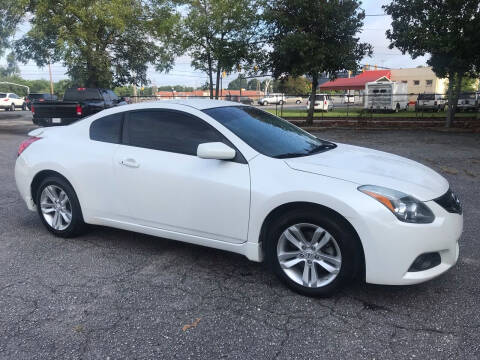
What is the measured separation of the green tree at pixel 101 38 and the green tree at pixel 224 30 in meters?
1.28

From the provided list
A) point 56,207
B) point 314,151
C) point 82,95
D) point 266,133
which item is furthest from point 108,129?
point 82,95

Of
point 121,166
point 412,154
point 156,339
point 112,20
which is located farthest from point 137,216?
point 112,20

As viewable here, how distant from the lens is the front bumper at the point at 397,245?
9.88ft

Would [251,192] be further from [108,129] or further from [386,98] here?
[386,98]

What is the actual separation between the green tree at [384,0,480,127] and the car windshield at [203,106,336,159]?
1392 centimetres

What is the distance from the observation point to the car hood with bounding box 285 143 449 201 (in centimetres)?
322

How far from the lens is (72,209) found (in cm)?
449

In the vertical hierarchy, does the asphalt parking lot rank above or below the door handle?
below

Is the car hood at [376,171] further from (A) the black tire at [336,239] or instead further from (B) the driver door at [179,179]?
(B) the driver door at [179,179]

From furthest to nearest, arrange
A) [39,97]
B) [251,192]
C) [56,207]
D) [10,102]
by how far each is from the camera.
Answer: [10,102]
[39,97]
[56,207]
[251,192]

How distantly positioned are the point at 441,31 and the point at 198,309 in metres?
16.7

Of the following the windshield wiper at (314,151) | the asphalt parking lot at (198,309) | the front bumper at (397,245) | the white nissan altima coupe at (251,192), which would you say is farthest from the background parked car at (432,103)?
the front bumper at (397,245)

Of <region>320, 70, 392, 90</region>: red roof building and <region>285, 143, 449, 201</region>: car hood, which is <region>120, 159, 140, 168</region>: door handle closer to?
<region>285, 143, 449, 201</region>: car hood

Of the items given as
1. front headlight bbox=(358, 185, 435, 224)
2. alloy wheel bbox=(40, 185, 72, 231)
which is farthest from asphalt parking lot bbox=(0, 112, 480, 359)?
Result: front headlight bbox=(358, 185, 435, 224)
